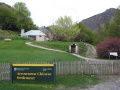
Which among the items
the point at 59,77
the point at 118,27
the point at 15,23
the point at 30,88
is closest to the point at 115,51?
the point at 118,27

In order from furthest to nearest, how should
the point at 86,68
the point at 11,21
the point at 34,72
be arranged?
the point at 11,21, the point at 86,68, the point at 34,72

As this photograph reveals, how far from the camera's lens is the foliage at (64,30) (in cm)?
9331

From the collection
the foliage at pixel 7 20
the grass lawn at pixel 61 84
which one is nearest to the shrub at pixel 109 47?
the grass lawn at pixel 61 84

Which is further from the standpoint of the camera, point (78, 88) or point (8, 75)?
point (8, 75)

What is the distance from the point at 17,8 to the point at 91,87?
109420 millimetres

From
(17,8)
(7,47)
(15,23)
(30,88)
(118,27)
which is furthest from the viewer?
(17,8)

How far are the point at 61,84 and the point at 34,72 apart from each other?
1.96 m

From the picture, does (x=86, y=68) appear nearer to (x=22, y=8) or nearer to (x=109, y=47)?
(x=109, y=47)

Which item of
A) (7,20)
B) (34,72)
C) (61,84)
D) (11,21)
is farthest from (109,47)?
(11,21)

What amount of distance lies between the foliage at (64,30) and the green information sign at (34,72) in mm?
72958

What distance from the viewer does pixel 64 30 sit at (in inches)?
3802

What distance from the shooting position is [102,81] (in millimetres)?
19688

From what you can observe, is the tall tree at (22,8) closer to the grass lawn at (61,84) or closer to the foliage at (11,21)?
the foliage at (11,21)

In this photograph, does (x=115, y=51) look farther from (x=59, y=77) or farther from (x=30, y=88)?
(x=30, y=88)
